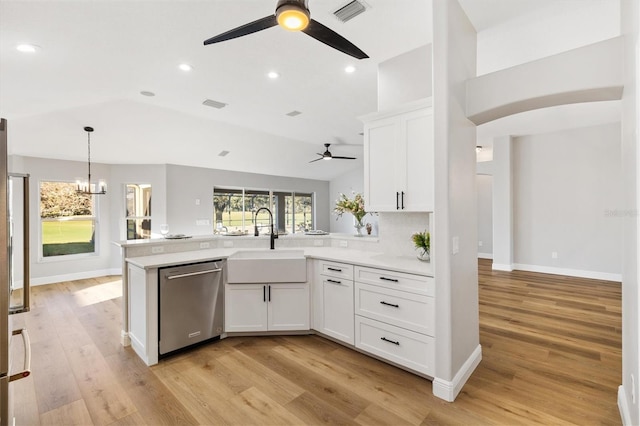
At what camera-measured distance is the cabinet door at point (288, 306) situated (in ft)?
10.5

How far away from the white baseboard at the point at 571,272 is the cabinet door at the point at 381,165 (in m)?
Answer: 5.23

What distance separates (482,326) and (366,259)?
1.76 m

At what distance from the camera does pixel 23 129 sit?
486cm

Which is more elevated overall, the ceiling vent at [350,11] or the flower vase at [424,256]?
the ceiling vent at [350,11]

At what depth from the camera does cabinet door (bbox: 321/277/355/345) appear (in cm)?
289

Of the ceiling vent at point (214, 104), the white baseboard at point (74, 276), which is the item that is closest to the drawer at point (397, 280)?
the ceiling vent at point (214, 104)

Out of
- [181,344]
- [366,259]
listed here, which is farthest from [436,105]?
[181,344]

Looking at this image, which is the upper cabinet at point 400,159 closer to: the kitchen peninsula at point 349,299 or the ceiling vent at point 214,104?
the kitchen peninsula at point 349,299

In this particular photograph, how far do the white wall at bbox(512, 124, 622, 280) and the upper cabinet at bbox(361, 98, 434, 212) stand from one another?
491cm

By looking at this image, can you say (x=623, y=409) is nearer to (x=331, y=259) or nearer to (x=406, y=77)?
(x=331, y=259)

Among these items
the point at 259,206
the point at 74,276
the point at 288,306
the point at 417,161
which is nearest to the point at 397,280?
the point at 417,161

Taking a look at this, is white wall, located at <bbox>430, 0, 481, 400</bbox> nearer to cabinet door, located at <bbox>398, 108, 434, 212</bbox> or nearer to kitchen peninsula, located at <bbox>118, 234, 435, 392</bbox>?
kitchen peninsula, located at <bbox>118, 234, 435, 392</bbox>

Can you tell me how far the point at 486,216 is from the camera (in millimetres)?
7984

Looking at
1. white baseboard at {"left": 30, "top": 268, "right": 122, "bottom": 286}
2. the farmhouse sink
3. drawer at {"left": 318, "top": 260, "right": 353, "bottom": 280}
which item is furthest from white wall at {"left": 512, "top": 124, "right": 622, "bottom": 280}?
white baseboard at {"left": 30, "top": 268, "right": 122, "bottom": 286}
